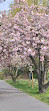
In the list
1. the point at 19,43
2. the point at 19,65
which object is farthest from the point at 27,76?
the point at 19,43

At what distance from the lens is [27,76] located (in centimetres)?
5688

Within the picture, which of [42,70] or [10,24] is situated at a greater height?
[10,24]

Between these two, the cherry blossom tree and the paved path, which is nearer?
the paved path

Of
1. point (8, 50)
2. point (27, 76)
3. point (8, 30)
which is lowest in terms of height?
point (27, 76)

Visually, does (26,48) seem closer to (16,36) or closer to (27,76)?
(16,36)

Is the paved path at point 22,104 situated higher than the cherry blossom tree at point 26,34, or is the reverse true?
the cherry blossom tree at point 26,34

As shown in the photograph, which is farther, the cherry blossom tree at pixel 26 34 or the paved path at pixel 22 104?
the cherry blossom tree at pixel 26 34

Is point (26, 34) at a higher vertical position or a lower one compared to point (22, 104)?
higher

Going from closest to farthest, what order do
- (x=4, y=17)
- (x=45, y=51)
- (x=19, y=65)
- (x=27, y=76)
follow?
(x=45, y=51) < (x=4, y=17) < (x=19, y=65) < (x=27, y=76)

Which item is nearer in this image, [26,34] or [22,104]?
[22,104]

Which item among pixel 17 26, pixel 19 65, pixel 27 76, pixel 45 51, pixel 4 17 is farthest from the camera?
pixel 27 76

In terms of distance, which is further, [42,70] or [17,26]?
[42,70]

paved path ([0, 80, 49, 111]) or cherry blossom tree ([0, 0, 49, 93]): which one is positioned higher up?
cherry blossom tree ([0, 0, 49, 93])

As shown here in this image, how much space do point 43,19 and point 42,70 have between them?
420 centimetres
